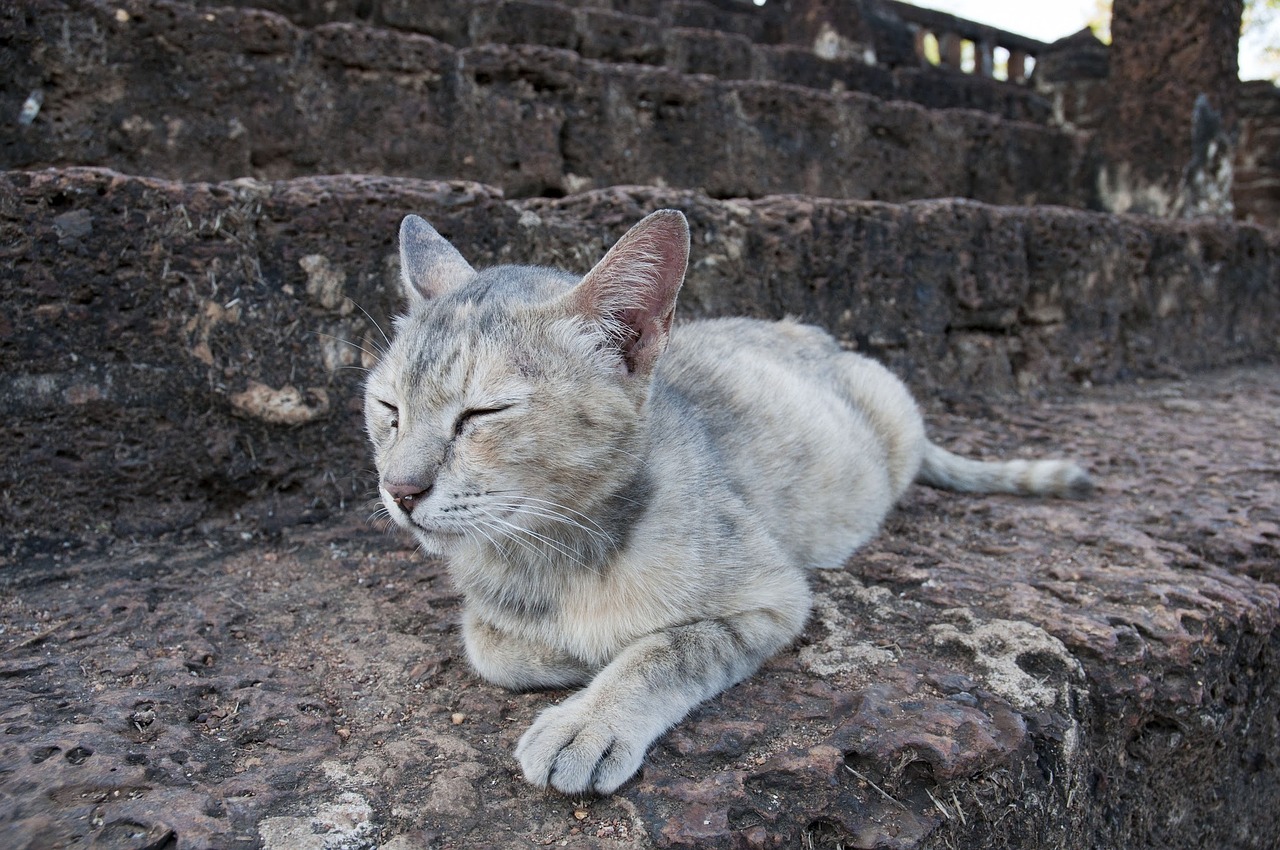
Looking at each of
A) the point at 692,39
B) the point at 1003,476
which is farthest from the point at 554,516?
the point at 692,39

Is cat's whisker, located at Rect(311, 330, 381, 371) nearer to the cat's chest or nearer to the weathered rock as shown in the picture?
the weathered rock

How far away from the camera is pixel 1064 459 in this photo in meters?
3.65

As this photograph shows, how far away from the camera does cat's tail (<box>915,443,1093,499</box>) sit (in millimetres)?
3270

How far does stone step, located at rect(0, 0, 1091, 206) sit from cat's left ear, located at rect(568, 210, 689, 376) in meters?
2.24

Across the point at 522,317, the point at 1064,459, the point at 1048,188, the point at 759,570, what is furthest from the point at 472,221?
the point at 1048,188

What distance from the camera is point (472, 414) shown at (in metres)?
1.96

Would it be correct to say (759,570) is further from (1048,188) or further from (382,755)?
(1048,188)

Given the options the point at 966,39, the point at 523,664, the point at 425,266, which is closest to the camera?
the point at 523,664

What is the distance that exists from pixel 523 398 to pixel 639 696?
0.68m

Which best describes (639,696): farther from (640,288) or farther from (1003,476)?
(1003,476)

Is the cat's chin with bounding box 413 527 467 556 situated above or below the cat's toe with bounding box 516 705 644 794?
above

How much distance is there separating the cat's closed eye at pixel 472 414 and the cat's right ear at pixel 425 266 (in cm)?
53

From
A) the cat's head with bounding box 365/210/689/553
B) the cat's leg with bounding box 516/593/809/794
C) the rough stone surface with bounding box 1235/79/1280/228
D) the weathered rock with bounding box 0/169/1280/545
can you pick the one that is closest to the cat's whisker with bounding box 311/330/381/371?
the weathered rock with bounding box 0/169/1280/545

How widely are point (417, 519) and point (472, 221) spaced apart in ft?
5.00
